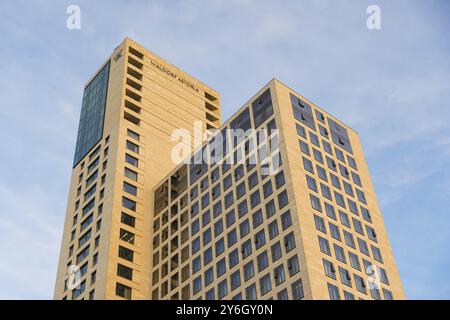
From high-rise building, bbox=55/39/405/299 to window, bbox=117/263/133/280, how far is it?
0.19 metres

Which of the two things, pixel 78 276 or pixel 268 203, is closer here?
pixel 268 203

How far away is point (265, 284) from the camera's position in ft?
255

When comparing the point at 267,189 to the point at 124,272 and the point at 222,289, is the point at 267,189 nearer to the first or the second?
the point at 222,289

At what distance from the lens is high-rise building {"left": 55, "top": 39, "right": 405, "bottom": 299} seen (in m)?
79.7

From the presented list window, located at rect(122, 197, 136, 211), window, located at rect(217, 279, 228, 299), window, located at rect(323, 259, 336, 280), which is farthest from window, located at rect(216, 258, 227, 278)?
window, located at rect(122, 197, 136, 211)

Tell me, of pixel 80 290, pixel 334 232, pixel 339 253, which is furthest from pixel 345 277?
pixel 80 290

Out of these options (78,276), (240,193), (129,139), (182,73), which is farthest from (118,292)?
(182,73)

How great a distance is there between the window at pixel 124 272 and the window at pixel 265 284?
27.1 m

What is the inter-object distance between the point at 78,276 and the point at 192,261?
68.0 ft

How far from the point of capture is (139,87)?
418 feet

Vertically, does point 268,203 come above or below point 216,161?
below

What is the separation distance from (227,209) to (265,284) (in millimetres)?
17099

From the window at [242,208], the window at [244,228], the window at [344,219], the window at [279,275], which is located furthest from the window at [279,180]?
the window at [279,275]
